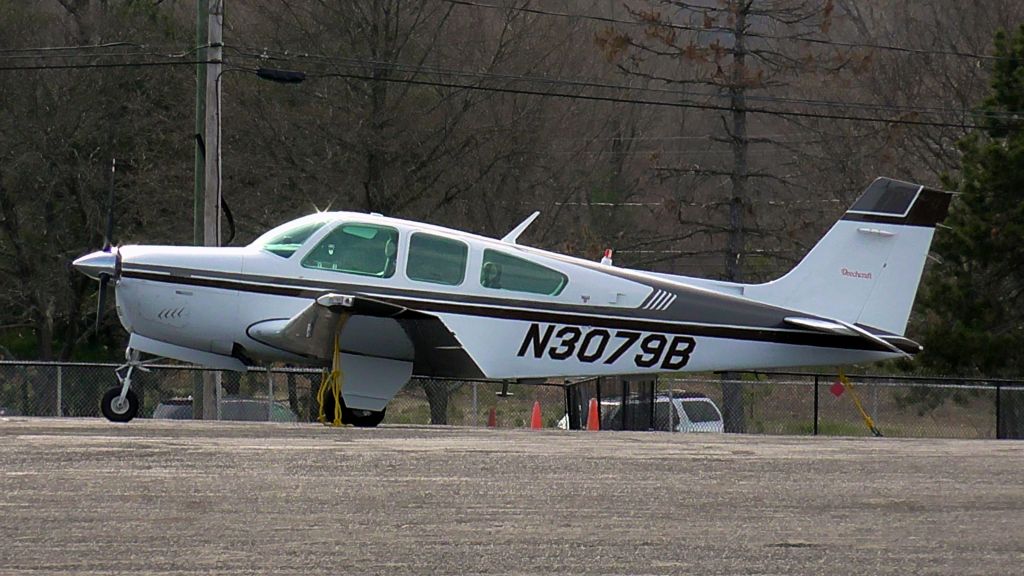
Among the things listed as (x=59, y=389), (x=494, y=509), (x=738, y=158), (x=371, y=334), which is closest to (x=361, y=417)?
(x=371, y=334)

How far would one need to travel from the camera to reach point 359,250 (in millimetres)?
14492

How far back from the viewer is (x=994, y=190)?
2641cm

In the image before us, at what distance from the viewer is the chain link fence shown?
2166 centimetres

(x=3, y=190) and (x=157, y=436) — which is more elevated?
(x=3, y=190)

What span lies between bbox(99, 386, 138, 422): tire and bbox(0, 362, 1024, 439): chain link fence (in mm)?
5928

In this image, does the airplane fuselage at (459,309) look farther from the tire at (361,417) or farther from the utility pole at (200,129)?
the utility pole at (200,129)

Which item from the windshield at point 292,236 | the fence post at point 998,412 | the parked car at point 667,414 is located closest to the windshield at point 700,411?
the parked car at point 667,414

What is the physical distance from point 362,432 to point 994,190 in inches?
674

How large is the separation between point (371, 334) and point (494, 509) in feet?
22.1

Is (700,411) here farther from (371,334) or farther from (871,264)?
(371,334)

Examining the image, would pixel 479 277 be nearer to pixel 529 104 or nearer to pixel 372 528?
pixel 372 528

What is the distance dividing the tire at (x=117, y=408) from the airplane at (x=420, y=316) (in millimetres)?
14

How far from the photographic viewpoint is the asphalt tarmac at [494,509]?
20.5 ft

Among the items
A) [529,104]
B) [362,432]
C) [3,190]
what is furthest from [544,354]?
[3,190]
